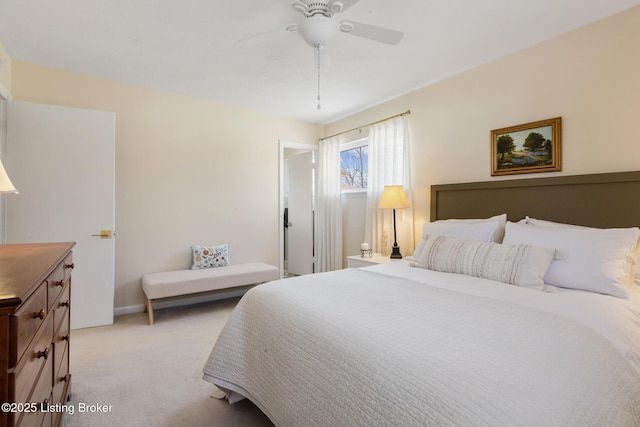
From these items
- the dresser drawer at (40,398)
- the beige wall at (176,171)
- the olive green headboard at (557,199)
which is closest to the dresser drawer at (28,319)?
the dresser drawer at (40,398)

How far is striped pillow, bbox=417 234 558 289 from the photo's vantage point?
189 cm

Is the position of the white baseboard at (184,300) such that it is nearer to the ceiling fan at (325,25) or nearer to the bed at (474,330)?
the bed at (474,330)

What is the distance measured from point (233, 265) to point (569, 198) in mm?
3486

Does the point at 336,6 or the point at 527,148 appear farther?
the point at 527,148

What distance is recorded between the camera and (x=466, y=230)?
2521 mm

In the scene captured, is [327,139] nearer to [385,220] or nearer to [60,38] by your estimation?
[385,220]

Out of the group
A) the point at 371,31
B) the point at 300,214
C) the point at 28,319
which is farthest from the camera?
the point at 300,214

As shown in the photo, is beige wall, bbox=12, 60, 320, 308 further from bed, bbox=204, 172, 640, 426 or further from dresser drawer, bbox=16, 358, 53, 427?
dresser drawer, bbox=16, 358, 53, 427

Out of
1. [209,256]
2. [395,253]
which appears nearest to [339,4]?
[395,253]

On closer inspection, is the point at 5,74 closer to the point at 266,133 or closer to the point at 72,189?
the point at 72,189

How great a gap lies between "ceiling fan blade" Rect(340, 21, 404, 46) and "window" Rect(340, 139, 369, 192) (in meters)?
2.30

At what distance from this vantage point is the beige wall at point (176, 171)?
→ 10.7 ft

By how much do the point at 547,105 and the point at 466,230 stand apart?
1.17 meters

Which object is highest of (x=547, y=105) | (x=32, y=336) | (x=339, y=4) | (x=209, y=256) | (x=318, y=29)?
(x=339, y=4)
